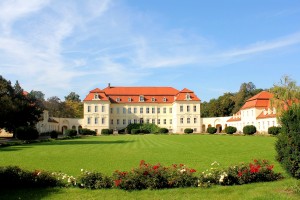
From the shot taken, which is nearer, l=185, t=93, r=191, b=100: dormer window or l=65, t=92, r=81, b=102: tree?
l=185, t=93, r=191, b=100: dormer window

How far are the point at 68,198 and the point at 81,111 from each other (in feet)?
273

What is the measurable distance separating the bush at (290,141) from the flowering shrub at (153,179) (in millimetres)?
2475

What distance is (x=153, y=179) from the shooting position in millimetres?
8477

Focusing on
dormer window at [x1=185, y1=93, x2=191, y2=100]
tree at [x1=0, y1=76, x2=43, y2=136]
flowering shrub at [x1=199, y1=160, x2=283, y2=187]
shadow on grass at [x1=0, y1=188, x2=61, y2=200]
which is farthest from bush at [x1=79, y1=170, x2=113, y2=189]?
dormer window at [x1=185, y1=93, x2=191, y2=100]

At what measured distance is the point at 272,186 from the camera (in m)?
8.48

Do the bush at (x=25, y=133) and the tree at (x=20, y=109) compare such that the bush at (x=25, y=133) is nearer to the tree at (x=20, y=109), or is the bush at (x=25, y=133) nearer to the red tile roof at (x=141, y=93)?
the tree at (x=20, y=109)

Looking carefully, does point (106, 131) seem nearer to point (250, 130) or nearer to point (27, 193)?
point (250, 130)

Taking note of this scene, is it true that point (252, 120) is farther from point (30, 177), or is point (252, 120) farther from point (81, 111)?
point (30, 177)

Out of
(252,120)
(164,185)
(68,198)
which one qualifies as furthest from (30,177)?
(252,120)

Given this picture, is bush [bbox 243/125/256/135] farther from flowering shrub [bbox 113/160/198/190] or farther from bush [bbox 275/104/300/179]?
flowering shrub [bbox 113/160/198/190]

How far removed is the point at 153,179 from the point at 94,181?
1.62 metres

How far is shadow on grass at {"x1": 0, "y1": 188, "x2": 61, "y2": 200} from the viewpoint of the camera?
7.96 m

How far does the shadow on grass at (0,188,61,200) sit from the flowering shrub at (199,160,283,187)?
4.07 meters

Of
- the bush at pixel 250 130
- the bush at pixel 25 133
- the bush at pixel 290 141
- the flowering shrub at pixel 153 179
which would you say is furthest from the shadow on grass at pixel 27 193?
the bush at pixel 250 130
